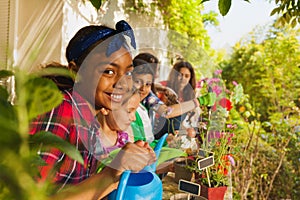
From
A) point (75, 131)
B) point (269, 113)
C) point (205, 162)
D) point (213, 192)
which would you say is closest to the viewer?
point (75, 131)

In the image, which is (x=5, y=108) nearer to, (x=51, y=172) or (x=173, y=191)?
(x=51, y=172)

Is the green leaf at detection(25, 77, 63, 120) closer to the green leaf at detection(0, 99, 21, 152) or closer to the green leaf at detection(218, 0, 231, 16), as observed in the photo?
the green leaf at detection(0, 99, 21, 152)

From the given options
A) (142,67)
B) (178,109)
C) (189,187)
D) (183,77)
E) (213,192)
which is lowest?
(213,192)

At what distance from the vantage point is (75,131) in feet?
2.71

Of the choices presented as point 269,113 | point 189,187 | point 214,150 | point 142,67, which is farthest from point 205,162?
point 269,113

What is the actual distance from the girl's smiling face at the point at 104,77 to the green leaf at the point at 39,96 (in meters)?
0.71

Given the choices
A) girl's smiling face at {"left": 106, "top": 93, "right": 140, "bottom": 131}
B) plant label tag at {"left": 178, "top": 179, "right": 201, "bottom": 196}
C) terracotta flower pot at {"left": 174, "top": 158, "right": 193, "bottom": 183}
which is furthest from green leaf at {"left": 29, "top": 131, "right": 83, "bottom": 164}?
terracotta flower pot at {"left": 174, "top": 158, "right": 193, "bottom": 183}

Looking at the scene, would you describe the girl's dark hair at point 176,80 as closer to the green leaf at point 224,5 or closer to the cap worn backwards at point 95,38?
the cap worn backwards at point 95,38

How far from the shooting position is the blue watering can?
2.41ft

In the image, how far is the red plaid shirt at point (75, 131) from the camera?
76 cm

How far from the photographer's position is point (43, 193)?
19 cm

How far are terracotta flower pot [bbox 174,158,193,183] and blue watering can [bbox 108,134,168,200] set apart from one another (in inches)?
36.8

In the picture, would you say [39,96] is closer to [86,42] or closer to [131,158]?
[131,158]

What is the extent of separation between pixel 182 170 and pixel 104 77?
105 centimetres
